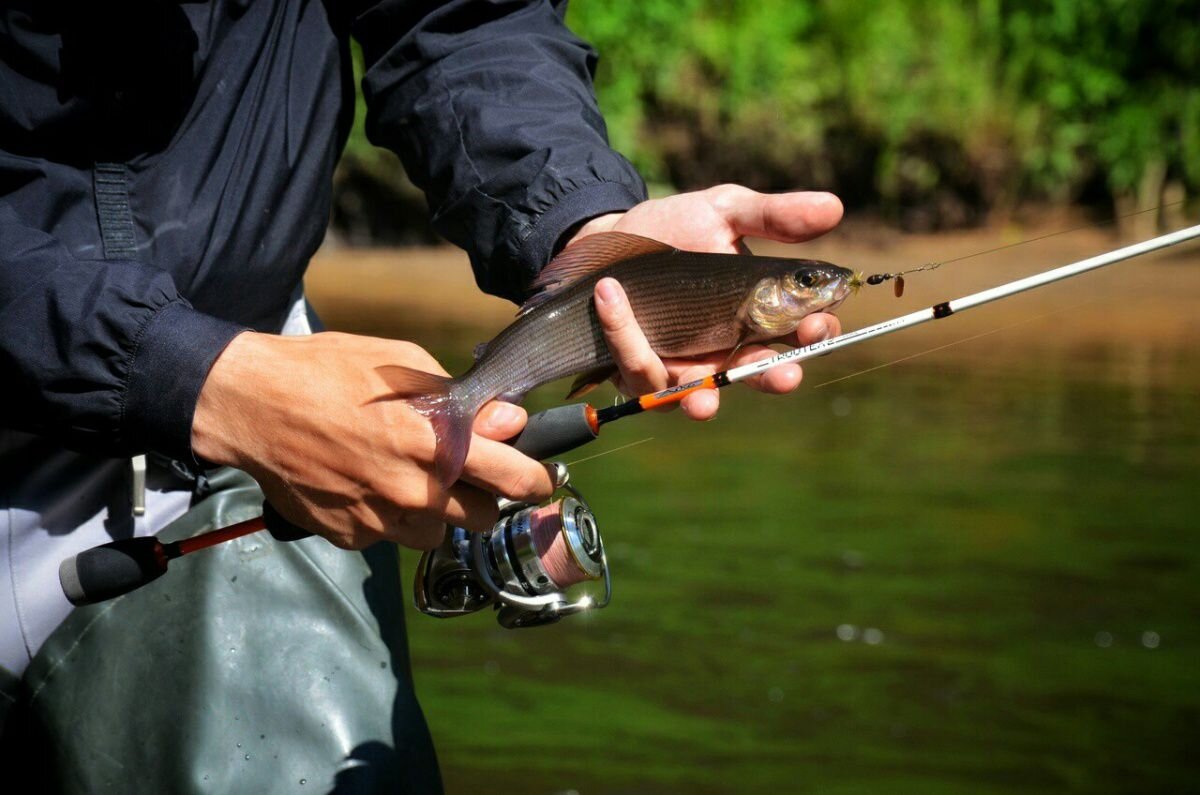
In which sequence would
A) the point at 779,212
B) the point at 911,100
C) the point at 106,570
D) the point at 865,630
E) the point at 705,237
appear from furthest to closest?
the point at 911,100 < the point at 865,630 < the point at 705,237 < the point at 779,212 < the point at 106,570

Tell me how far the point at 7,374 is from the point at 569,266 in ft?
2.52

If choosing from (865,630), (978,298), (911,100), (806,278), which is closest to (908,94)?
(911,100)

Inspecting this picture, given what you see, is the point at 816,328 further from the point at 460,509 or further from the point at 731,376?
the point at 460,509

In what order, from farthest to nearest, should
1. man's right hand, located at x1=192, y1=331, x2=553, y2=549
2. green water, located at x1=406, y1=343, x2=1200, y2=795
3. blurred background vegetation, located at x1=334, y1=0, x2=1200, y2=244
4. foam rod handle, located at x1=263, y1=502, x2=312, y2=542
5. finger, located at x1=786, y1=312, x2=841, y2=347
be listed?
blurred background vegetation, located at x1=334, y1=0, x2=1200, y2=244
green water, located at x1=406, y1=343, x2=1200, y2=795
finger, located at x1=786, y1=312, x2=841, y2=347
foam rod handle, located at x1=263, y1=502, x2=312, y2=542
man's right hand, located at x1=192, y1=331, x2=553, y2=549

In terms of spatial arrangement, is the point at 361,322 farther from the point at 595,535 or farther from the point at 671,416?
the point at 595,535

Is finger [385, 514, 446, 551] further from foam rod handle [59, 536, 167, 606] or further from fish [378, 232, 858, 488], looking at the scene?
foam rod handle [59, 536, 167, 606]

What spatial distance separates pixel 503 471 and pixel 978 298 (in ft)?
2.29

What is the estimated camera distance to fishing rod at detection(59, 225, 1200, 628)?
220 cm

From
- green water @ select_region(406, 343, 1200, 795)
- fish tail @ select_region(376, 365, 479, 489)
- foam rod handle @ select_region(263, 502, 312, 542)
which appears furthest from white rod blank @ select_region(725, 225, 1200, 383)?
green water @ select_region(406, 343, 1200, 795)

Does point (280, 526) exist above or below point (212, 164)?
below

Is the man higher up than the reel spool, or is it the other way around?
the man

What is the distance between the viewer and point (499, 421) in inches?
84.2

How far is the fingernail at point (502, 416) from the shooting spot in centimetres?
213

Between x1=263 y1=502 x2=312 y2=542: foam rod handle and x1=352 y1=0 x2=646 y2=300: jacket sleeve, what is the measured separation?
59 cm
